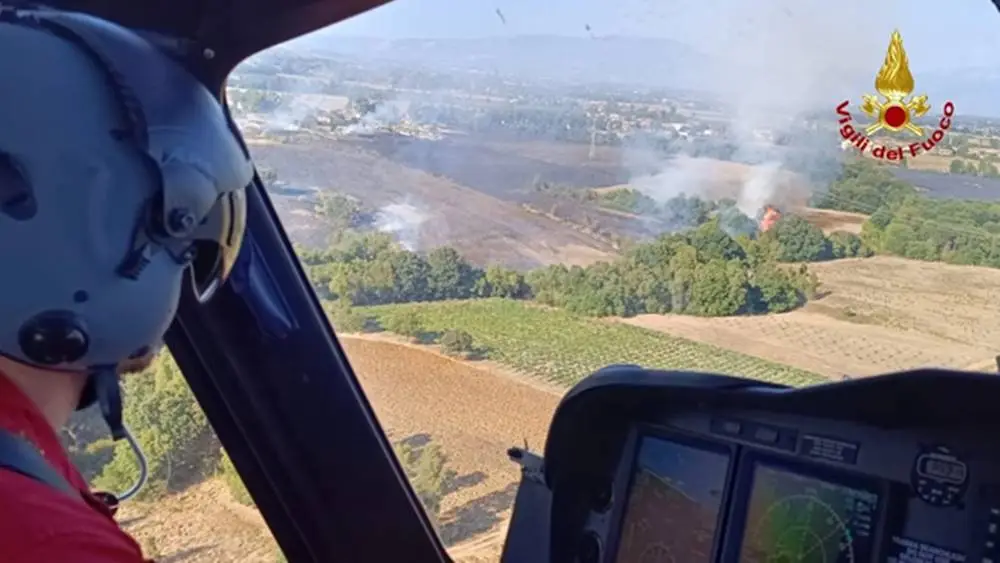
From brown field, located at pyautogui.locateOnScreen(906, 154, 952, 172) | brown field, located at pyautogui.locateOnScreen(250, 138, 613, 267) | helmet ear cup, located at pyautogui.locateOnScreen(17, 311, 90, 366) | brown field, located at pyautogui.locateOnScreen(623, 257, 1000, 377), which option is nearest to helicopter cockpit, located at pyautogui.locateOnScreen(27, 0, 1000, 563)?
brown field, located at pyautogui.locateOnScreen(250, 138, 613, 267)

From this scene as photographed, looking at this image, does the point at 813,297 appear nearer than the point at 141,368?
No

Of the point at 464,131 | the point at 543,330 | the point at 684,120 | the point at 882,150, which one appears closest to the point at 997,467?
the point at 882,150

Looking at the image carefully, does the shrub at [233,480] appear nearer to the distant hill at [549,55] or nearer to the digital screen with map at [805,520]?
the distant hill at [549,55]

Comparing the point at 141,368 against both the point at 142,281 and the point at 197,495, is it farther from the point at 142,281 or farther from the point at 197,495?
the point at 197,495

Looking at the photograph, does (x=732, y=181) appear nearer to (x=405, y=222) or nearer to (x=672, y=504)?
(x=672, y=504)

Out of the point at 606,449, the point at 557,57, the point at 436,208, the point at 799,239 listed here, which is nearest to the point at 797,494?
the point at 606,449

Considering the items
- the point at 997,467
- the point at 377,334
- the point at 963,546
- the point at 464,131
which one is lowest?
the point at 377,334
